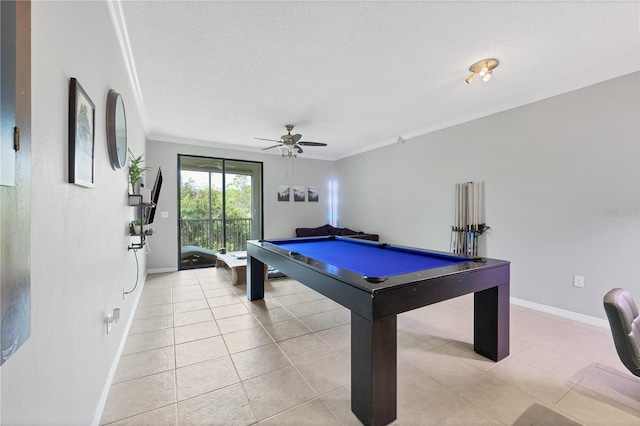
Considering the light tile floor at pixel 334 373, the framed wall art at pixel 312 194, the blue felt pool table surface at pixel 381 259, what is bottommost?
the light tile floor at pixel 334 373

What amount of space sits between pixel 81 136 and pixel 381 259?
7.27 ft

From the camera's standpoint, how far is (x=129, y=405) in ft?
5.44

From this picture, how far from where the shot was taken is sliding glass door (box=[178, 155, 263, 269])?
18.5ft

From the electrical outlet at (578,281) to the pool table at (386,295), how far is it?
153 cm

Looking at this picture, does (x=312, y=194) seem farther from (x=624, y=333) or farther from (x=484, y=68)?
(x=624, y=333)

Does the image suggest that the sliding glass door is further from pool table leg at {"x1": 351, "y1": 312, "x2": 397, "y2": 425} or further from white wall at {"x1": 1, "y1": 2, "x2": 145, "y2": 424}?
pool table leg at {"x1": 351, "y1": 312, "x2": 397, "y2": 425}

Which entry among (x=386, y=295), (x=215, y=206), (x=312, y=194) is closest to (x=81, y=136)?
(x=386, y=295)

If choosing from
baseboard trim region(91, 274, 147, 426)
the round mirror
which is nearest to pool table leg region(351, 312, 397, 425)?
baseboard trim region(91, 274, 147, 426)

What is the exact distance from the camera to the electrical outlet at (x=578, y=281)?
296 cm

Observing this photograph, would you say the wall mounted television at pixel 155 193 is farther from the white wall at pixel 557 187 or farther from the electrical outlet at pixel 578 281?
the electrical outlet at pixel 578 281

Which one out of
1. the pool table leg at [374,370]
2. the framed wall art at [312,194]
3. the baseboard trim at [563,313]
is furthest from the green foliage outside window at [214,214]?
the baseboard trim at [563,313]

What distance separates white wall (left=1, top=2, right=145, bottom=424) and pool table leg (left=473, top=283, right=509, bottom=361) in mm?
2623

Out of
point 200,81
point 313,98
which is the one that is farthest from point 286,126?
point 200,81

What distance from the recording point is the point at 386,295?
1.48 meters
